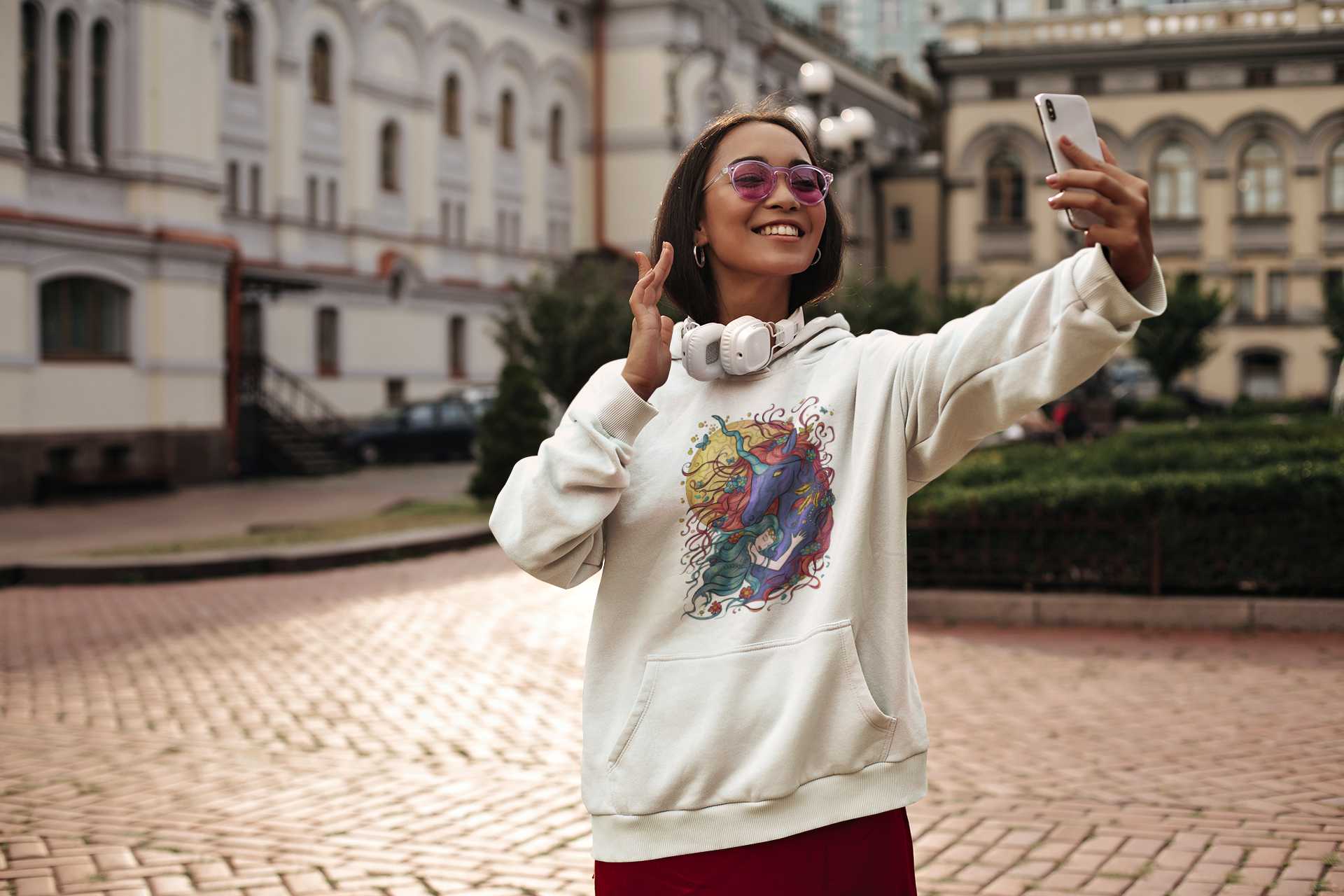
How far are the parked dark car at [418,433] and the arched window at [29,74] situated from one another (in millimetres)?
9447

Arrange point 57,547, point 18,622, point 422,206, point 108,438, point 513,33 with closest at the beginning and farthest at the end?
point 18,622
point 57,547
point 108,438
point 422,206
point 513,33

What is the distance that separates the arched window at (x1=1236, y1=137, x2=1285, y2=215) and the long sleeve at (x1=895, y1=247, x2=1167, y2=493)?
45008 mm

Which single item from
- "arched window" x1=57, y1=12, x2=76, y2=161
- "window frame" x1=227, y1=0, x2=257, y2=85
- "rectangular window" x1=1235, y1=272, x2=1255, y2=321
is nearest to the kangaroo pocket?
"arched window" x1=57, y1=12, x2=76, y2=161

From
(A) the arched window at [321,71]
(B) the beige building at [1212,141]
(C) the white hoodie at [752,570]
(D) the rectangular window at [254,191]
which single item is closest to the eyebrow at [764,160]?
(C) the white hoodie at [752,570]

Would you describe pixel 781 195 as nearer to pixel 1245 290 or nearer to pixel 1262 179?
pixel 1245 290

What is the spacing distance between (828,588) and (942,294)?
4049cm

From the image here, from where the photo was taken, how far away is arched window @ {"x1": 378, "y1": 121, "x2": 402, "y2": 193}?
107 feet

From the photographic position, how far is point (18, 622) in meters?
10.3

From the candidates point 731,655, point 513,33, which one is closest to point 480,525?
point 731,655

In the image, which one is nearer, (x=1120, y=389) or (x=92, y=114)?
(x=92, y=114)

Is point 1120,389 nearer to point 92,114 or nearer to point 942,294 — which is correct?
point 942,294

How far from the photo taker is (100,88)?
72.5 feet

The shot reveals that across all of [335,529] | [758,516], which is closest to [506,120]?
[335,529]

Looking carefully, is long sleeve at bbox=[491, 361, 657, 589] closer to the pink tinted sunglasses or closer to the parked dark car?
the pink tinted sunglasses
